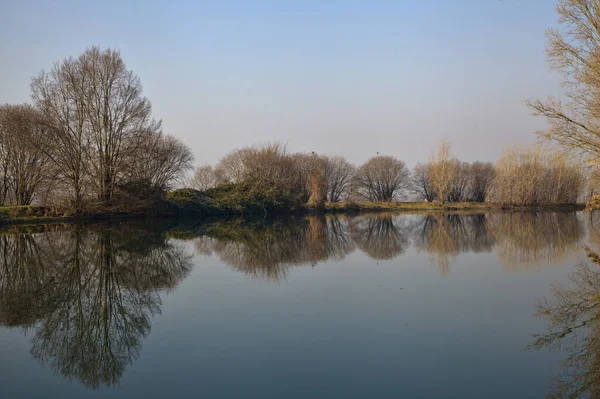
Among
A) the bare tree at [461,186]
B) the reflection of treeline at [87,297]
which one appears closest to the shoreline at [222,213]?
the bare tree at [461,186]

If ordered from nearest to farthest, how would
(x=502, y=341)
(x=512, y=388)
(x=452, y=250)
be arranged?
(x=512, y=388)
(x=502, y=341)
(x=452, y=250)

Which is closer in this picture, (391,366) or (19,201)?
(391,366)

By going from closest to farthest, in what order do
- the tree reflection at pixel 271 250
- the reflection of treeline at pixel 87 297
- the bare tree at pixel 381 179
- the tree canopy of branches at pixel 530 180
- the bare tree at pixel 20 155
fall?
the reflection of treeline at pixel 87 297 < the tree reflection at pixel 271 250 < the bare tree at pixel 20 155 < the tree canopy of branches at pixel 530 180 < the bare tree at pixel 381 179

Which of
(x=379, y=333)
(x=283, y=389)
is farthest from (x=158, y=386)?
(x=379, y=333)

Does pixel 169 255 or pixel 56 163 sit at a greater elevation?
pixel 56 163

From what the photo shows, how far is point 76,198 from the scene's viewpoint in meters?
22.4

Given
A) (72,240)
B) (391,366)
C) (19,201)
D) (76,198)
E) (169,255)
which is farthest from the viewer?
(19,201)

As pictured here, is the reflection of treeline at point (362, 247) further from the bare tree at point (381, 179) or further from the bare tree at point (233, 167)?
the bare tree at point (381, 179)

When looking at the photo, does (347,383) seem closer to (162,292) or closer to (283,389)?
(283,389)

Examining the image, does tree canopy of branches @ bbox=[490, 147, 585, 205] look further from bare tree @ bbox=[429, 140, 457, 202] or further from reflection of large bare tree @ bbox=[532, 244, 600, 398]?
reflection of large bare tree @ bbox=[532, 244, 600, 398]

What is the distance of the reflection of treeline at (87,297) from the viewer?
459cm

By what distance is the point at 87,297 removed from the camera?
6945 millimetres

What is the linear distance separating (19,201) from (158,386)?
80.6 feet

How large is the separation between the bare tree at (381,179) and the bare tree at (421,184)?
195cm
